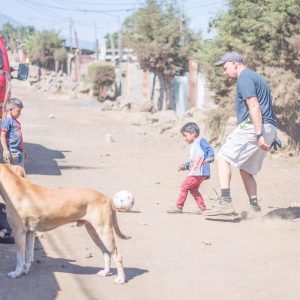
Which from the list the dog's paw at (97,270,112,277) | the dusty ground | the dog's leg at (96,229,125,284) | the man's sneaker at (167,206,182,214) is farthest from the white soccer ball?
the dog's leg at (96,229,125,284)

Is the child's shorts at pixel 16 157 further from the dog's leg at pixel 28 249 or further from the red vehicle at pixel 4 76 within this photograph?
the dog's leg at pixel 28 249

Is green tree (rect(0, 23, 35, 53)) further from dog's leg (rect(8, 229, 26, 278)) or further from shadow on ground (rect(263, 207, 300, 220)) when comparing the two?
dog's leg (rect(8, 229, 26, 278))

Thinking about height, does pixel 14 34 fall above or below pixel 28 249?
above

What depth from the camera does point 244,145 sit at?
8.05 m

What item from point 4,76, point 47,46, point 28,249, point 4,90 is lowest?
point 28,249

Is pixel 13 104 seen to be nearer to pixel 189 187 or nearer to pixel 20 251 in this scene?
pixel 189 187

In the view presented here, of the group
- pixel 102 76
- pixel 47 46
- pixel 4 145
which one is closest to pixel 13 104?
pixel 4 145

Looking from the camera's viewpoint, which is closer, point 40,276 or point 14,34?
point 40,276

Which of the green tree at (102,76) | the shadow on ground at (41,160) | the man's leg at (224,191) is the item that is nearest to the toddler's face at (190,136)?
the man's leg at (224,191)

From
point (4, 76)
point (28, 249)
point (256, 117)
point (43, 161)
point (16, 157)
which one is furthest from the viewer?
point (43, 161)

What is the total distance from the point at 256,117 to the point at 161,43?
21.6m

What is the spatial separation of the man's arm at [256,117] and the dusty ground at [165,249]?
3.30 ft

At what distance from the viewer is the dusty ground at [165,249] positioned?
543cm

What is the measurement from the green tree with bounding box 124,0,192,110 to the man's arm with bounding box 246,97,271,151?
2099 cm
